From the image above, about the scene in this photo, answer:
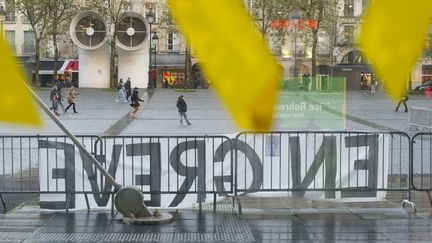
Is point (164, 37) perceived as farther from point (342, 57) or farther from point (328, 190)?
point (328, 190)

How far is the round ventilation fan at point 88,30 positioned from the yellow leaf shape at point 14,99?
29cm

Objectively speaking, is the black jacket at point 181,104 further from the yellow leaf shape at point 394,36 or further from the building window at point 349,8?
the yellow leaf shape at point 394,36

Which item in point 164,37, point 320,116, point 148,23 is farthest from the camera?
point 320,116

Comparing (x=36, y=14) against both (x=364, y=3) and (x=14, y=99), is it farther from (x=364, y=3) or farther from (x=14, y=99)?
(x=364, y=3)

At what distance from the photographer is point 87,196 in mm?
9852

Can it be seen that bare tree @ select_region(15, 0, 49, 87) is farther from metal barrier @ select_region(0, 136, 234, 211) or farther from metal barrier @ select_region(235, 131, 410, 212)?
metal barrier @ select_region(235, 131, 410, 212)

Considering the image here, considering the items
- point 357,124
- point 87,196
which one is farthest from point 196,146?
point 357,124

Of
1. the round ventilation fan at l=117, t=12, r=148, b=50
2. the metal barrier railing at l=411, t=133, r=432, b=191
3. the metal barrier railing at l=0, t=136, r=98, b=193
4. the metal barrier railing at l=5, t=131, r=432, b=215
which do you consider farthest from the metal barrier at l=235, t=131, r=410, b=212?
the round ventilation fan at l=117, t=12, r=148, b=50

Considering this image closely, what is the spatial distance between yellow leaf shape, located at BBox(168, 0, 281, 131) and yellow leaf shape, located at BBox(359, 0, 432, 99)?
0.14 metres

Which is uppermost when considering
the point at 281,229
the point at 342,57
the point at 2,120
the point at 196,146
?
the point at 342,57

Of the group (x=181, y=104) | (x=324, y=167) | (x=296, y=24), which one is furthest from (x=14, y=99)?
(x=181, y=104)

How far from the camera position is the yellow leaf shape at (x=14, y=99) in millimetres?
1035

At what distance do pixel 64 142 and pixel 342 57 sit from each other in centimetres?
903

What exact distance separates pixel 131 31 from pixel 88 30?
→ 0.31ft
